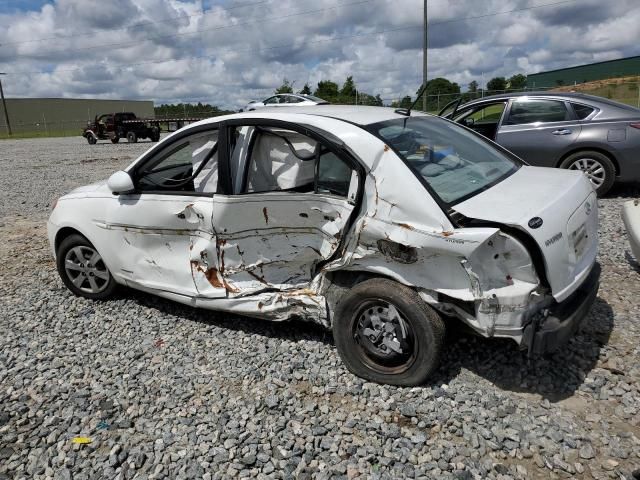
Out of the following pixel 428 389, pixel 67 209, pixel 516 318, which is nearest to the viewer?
pixel 516 318

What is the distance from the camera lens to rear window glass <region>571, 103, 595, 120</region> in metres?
7.41

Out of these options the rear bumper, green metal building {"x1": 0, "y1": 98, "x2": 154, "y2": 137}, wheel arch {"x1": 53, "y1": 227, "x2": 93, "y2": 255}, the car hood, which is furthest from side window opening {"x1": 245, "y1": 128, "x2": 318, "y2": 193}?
green metal building {"x1": 0, "y1": 98, "x2": 154, "y2": 137}

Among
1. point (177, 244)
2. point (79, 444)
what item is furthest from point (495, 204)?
point (79, 444)

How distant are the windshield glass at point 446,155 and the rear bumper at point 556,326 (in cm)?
80

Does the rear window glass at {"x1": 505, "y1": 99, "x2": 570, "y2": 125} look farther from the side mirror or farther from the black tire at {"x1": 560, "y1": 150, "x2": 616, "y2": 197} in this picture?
the side mirror

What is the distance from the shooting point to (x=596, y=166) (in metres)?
7.40

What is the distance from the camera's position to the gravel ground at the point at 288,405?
8.45 ft

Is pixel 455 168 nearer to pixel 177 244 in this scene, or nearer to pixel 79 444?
pixel 177 244

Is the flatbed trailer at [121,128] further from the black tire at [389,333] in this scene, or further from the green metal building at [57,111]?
the green metal building at [57,111]

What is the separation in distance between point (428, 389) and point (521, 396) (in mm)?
538

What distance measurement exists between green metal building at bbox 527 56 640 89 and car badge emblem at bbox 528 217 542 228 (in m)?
45.8

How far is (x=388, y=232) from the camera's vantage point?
9.42 ft

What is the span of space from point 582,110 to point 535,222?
19.4 ft

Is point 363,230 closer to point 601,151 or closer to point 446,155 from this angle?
point 446,155
